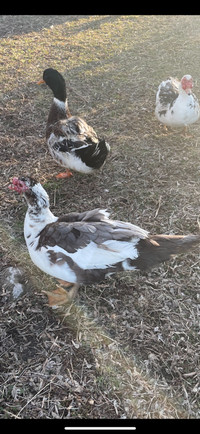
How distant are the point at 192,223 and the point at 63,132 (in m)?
1.76

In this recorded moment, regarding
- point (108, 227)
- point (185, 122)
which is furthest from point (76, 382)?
point (185, 122)

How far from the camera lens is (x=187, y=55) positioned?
700 centimetres

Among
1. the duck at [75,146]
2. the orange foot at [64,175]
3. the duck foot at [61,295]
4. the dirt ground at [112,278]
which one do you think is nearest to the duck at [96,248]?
the duck foot at [61,295]

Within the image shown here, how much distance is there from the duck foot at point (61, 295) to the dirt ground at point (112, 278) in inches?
2.4

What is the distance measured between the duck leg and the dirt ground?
0.20 ft

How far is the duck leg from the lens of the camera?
3107 millimetres

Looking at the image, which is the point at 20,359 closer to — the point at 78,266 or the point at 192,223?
the point at 78,266

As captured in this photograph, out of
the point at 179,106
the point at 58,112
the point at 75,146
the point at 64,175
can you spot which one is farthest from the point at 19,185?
the point at 179,106

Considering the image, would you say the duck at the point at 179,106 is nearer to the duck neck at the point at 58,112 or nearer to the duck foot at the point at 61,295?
the duck neck at the point at 58,112

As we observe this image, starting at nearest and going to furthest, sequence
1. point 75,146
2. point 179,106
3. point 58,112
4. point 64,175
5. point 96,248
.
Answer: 1. point 96,248
2. point 75,146
3. point 64,175
4. point 58,112
5. point 179,106

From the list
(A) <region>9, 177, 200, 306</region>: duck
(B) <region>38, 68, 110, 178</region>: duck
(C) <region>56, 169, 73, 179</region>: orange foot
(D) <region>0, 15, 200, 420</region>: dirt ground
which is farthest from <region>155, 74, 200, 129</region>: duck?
(A) <region>9, 177, 200, 306</region>: duck

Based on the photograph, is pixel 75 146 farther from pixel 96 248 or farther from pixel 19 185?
pixel 96 248

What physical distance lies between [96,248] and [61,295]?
2.11 feet

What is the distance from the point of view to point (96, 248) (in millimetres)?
2795
